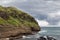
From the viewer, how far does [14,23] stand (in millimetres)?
138875

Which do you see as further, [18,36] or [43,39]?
[18,36]

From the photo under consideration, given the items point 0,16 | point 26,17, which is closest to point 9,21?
point 0,16

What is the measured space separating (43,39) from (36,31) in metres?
54.8

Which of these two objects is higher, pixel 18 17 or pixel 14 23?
pixel 18 17

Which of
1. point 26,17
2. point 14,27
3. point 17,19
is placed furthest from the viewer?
point 26,17

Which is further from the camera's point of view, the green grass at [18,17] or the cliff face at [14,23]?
the green grass at [18,17]

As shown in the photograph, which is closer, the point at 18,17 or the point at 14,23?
the point at 14,23

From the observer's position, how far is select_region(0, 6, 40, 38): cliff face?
411 ft

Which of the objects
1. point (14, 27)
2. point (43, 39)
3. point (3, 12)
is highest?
point (3, 12)

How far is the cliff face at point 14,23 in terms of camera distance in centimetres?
12519

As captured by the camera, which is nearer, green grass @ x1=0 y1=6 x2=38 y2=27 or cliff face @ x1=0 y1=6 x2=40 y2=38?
cliff face @ x1=0 y1=6 x2=40 y2=38

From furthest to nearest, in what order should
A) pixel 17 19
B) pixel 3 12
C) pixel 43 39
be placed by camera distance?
pixel 17 19, pixel 3 12, pixel 43 39

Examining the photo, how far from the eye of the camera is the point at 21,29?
141000mm

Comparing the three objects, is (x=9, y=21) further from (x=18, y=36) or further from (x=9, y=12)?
(x=9, y=12)
